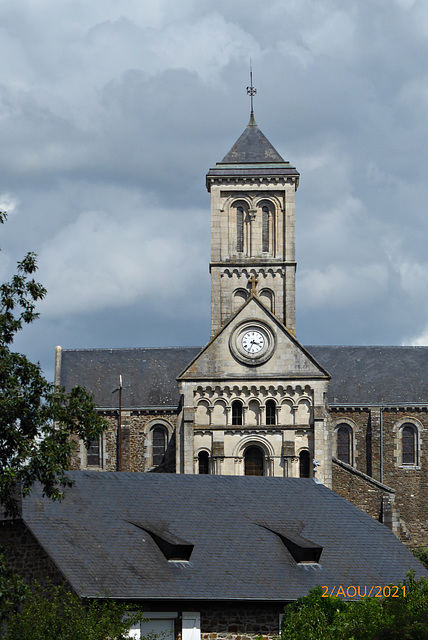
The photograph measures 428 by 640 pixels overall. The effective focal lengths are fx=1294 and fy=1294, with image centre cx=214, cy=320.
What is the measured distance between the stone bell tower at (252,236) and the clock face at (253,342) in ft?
12.2

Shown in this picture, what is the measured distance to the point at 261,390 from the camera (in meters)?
56.5

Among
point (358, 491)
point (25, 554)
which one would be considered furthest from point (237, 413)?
point (25, 554)

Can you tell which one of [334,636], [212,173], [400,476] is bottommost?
[334,636]

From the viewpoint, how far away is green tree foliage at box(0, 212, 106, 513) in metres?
27.6

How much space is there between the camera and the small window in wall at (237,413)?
56531 mm

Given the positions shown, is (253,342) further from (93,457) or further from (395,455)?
(93,457)

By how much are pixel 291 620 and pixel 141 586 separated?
4930mm

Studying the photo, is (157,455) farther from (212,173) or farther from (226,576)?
(226,576)

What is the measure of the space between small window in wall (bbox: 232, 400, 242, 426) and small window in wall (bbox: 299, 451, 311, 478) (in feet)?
10.1

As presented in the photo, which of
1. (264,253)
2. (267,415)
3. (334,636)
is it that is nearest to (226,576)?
(334,636)

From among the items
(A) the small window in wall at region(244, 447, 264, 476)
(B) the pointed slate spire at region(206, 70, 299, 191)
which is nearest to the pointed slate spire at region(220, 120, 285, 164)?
(B) the pointed slate spire at region(206, 70, 299, 191)

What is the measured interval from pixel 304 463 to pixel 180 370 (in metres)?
13.4

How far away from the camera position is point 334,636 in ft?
86.1

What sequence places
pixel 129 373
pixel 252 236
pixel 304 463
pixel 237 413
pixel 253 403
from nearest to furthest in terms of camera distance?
1. pixel 304 463
2. pixel 253 403
3. pixel 237 413
4. pixel 252 236
5. pixel 129 373
